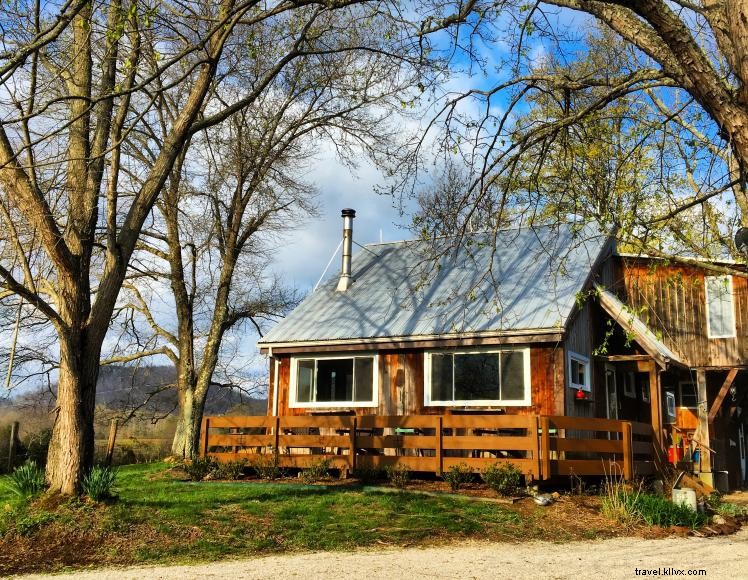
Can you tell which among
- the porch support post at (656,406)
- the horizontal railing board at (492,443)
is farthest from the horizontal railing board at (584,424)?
the porch support post at (656,406)

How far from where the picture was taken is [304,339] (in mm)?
17172

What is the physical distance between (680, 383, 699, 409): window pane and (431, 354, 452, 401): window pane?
8.64 m

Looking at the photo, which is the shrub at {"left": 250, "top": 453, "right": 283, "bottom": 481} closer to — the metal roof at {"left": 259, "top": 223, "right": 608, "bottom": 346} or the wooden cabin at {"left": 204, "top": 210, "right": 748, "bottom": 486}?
the wooden cabin at {"left": 204, "top": 210, "right": 748, "bottom": 486}

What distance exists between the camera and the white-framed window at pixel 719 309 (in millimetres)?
17922

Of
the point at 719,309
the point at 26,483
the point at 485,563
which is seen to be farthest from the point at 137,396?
the point at 485,563

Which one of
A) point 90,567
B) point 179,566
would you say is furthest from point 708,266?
point 90,567

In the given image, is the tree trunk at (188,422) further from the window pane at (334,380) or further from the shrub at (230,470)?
the shrub at (230,470)

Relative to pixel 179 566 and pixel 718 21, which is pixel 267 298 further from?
pixel 718 21

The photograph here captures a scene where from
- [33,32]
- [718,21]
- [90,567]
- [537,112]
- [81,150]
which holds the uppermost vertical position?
[537,112]

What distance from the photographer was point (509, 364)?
15.2 metres

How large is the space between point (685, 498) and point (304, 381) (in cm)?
907

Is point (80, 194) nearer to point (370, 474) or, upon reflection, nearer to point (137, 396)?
point (370, 474)

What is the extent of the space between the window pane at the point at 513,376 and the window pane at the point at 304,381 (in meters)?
4.81

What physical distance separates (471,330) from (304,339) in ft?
13.7
